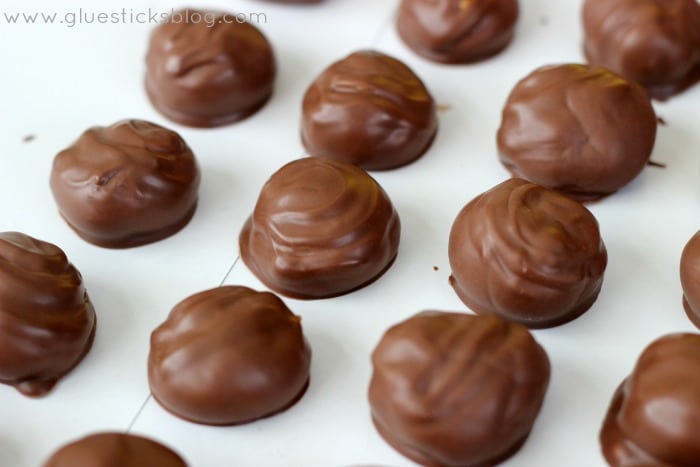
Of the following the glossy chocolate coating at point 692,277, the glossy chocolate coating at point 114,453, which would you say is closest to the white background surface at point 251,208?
the glossy chocolate coating at point 692,277

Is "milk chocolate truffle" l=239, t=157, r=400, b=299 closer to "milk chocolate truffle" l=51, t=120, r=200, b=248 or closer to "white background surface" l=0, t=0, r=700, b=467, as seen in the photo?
"white background surface" l=0, t=0, r=700, b=467

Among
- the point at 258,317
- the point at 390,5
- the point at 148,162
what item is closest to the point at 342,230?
the point at 258,317

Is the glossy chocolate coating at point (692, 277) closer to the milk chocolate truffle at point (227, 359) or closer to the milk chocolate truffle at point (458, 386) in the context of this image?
the milk chocolate truffle at point (458, 386)

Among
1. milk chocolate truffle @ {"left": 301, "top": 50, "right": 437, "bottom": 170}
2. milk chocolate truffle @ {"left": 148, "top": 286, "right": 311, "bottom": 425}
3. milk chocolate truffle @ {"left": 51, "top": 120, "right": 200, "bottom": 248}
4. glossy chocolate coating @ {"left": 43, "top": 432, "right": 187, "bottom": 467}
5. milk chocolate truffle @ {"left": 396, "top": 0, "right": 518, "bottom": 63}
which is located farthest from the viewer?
milk chocolate truffle @ {"left": 396, "top": 0, "right": 518, "bottom": 63}

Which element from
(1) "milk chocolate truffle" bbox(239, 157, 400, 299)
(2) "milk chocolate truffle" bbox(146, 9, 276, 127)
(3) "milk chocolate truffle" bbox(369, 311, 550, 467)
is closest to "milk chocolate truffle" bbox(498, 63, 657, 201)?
(1) "milk chocolate truffle" bbox(239, 157, 400, 299)

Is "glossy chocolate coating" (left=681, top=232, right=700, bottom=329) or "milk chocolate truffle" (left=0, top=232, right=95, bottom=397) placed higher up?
"glossy chocolate coating" (left=681, top=232, right=700, bottom=329)

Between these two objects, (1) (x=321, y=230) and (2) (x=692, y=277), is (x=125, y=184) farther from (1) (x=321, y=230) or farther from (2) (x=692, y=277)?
(2) (x=692, y=277)
